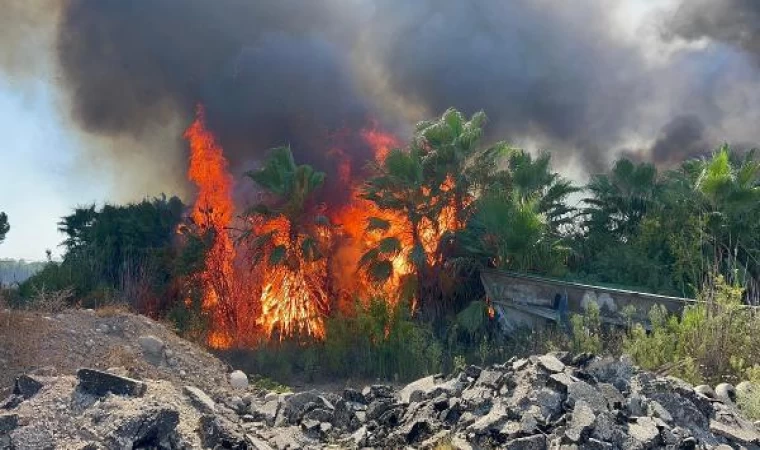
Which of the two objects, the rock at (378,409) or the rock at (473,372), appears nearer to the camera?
the rock at (378,409)

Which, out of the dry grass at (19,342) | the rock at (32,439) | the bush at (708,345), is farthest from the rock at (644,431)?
the dry grass at (19,342)

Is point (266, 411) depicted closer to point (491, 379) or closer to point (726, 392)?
point (491, 379)

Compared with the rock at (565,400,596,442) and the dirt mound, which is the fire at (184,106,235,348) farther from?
the rock at (565,400,596,442)

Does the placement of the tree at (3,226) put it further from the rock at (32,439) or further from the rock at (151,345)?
the rock at (32,439)

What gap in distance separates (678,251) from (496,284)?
4214mm

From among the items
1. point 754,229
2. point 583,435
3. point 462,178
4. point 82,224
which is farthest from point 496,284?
point 82,224

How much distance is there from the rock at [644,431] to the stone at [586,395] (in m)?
0.38

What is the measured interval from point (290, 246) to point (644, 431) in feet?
44.3

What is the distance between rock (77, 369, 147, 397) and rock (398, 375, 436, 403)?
361cm

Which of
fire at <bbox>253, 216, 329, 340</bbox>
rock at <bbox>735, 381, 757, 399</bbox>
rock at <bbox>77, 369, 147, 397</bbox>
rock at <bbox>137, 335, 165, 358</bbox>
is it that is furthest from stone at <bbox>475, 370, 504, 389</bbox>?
fire at <bbox>253, 216, 329, 340</bbox>

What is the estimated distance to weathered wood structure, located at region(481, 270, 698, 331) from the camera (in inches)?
548

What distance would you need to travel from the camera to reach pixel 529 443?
7555mm

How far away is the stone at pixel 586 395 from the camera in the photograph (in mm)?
8023

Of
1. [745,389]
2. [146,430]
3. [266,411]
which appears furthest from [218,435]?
[745,389]
